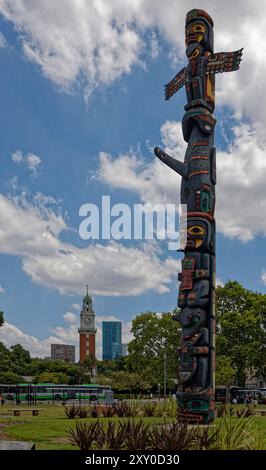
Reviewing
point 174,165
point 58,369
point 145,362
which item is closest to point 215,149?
point 174,165

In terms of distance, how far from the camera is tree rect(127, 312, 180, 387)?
214 ft

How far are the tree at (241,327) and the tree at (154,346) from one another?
28.8 feet

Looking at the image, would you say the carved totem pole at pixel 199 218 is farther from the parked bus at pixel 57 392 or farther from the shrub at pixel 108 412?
the parked bus at pixel 57 392

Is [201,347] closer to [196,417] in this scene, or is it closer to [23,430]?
[196,417]

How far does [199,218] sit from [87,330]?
132095mm

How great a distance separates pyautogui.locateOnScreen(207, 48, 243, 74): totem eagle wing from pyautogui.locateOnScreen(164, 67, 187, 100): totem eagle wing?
1.89m

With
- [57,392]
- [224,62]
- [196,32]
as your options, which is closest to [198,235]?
[224,62]

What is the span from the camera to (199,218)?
26656mm

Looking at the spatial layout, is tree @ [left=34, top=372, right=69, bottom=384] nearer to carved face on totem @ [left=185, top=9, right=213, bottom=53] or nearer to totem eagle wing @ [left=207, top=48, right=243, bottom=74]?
carved face on totem @ [left=185, top=9, right=213, bottom=53]

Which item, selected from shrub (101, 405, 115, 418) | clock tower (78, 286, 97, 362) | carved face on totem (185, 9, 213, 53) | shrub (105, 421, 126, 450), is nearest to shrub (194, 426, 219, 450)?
shrub (105, 421, 126, 450)

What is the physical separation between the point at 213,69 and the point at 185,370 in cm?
1544

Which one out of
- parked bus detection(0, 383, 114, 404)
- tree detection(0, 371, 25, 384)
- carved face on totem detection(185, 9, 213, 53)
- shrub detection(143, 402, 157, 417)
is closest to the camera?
carved face on totem detection(185, 9, 213, 53)

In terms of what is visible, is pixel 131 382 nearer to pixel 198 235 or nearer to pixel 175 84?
pixel 175 84

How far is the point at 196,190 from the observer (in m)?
27.1
